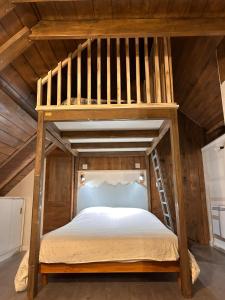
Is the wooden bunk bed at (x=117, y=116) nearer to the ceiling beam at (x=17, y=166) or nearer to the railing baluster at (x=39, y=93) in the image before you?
the railing baluster at (x=39, y=93)

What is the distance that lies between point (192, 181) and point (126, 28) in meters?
3.36

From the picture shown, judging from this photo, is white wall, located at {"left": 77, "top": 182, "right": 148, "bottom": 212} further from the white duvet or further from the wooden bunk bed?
the white duvet

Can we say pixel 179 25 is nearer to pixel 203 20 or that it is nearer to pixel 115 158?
pixel 203 20

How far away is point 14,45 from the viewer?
2076mm

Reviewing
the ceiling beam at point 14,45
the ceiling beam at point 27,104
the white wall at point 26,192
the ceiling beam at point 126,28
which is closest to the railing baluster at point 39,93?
the ceiling beam at point 27,104

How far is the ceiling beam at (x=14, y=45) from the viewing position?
80.8 inches

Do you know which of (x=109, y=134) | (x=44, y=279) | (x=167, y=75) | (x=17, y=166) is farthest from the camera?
(x=17, y=166)

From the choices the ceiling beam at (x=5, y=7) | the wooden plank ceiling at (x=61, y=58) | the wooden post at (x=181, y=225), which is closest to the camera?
the ceiling beam at (x=5, y=7)

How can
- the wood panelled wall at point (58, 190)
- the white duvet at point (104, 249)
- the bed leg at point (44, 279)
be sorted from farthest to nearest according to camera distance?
the wood panelled wall at point (58, 190)
the bed leg at point (44, 279)
the white duvet at point (104, 249)

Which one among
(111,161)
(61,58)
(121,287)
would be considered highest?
(61,58)

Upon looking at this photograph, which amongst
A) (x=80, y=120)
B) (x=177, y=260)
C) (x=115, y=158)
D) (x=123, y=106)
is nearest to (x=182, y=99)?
(x=115, y=158)

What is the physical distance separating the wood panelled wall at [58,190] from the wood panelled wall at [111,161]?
13.6 inches

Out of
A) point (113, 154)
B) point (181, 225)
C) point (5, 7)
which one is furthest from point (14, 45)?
point (113, 154)

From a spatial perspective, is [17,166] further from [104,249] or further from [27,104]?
[104,249]
